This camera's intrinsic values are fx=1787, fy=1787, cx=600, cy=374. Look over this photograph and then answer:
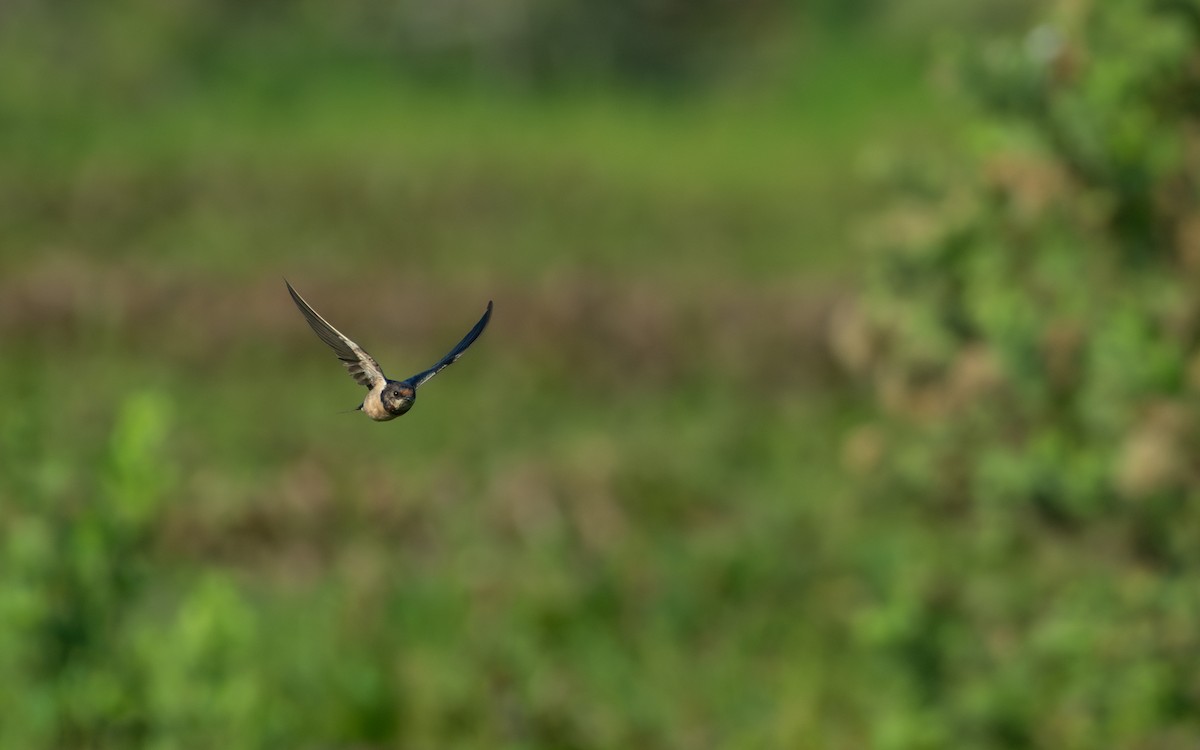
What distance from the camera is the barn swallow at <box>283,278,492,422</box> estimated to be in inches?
66.6

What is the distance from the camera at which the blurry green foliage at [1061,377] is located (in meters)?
4.74

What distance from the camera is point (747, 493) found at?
31.4ft

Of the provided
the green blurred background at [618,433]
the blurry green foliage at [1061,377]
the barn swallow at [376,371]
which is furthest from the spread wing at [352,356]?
the blurry green foliage at [1061,377]

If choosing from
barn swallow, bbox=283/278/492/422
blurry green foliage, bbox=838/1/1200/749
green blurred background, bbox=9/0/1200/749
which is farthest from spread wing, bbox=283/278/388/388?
blurry green foliage, bbox=838/1/1200/749

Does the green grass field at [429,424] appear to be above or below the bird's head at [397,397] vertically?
below

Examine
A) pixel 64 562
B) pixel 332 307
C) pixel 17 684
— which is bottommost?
pixel 332 307

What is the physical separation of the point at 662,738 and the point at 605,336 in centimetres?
628

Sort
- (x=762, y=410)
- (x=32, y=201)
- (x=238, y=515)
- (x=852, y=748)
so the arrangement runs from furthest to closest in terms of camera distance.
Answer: (x=32, y=201) < (x=762, y=410) < (x=238, y=515) < (x=852, y=748)

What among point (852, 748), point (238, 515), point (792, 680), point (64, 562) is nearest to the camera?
point (64, 562)

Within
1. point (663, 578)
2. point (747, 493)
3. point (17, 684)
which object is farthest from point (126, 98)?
point (17, 684)

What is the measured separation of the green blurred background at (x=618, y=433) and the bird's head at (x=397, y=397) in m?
2.39

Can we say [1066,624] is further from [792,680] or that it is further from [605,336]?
[605,336]

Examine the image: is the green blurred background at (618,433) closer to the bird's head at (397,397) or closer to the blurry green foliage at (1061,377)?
the blurry green foliage at (1061,377)

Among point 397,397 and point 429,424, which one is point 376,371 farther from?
point 429,424
